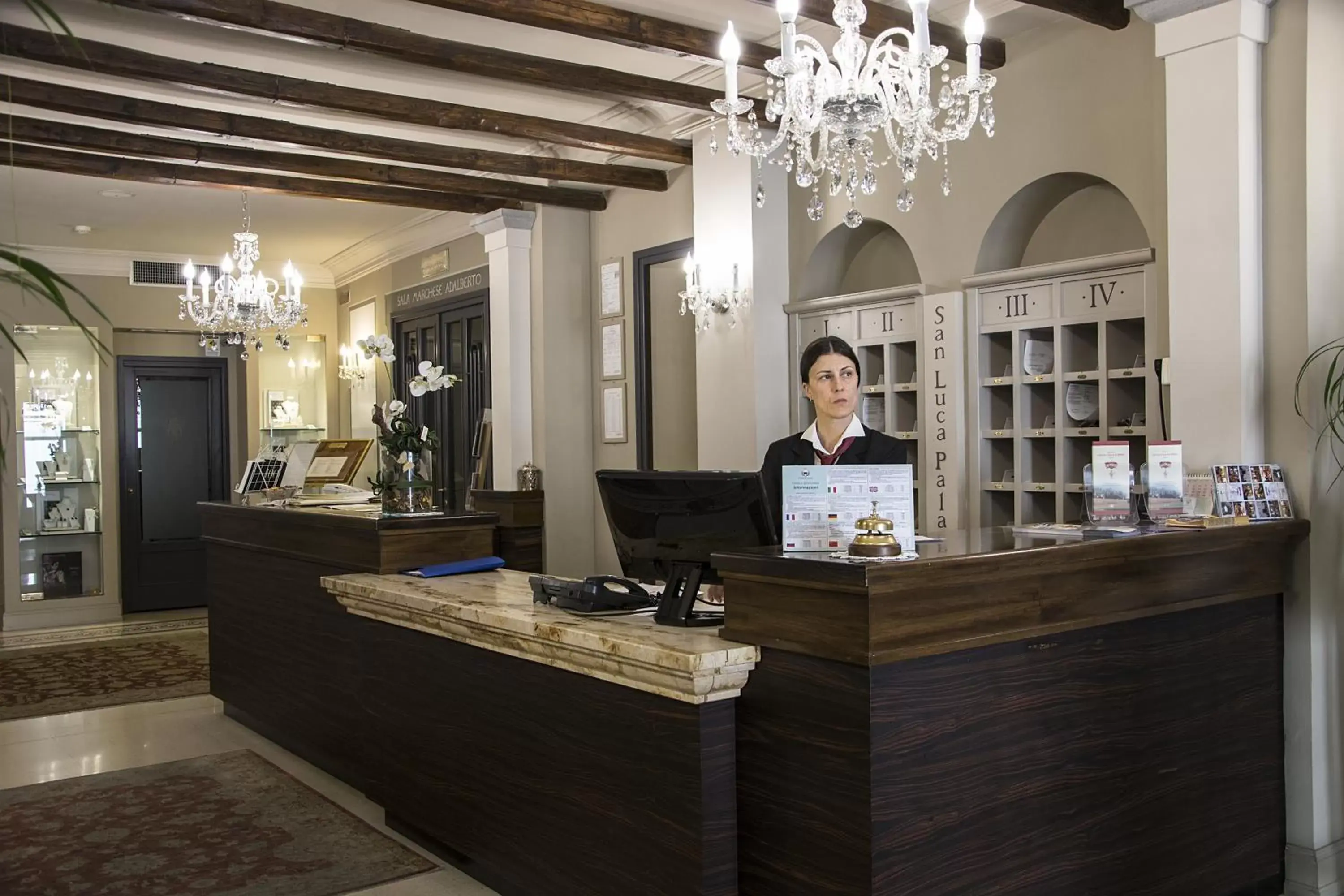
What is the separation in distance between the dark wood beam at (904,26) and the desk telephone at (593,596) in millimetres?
2217

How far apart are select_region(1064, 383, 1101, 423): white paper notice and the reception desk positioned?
143cm

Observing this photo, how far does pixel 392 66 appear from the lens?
237 inches

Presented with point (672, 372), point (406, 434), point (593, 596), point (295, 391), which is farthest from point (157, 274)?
point (593, 596)

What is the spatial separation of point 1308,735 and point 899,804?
198 cm

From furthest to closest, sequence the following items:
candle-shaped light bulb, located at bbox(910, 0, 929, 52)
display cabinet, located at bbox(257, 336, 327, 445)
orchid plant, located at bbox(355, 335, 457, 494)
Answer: display cabinet, located at bbox(257, 336, 327, 445) < orchid plant, located at bbox(355, 335, 457, 494) < candle-shaped light bulb, located at bbox(910, 0, 929, 52)

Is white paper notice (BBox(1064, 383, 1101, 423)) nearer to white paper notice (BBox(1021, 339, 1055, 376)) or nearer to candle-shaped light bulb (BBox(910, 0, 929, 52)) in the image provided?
white paper notice (BBox(1021, 339, 1055, 376))

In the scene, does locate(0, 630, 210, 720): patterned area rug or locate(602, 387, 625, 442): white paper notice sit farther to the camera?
locate(602, 387, 625, 442): white paper notice

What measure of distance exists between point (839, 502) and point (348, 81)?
4.70 meters

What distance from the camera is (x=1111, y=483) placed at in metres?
3.67

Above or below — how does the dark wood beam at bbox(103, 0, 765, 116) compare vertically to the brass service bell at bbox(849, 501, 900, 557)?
above

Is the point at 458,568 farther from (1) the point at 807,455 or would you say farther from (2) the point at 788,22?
(2) the point at 788,22

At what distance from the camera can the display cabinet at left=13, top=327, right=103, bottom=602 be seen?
33.6 feet

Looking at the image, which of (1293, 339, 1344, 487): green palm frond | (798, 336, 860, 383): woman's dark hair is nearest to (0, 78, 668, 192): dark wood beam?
(798, 336, 860, 383): woman's dark hair

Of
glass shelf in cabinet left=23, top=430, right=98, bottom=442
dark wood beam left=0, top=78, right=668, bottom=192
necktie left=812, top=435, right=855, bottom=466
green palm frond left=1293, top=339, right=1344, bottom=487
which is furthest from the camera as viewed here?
glass shelf in cabinet left=23, top=430, right=98, bottom=442
